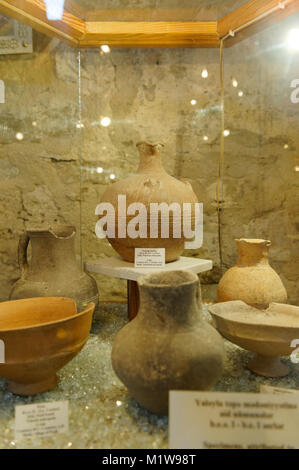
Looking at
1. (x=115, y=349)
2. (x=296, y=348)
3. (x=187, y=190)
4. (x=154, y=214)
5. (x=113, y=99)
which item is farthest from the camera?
(x=113, y=99)

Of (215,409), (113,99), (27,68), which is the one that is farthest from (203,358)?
(27,68)

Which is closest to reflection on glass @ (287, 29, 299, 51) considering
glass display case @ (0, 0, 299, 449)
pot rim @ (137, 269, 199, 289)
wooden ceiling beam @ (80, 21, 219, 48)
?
glass display case @ (0, 0, 299, 449)

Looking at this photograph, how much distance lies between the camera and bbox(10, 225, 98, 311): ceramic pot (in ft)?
5.27

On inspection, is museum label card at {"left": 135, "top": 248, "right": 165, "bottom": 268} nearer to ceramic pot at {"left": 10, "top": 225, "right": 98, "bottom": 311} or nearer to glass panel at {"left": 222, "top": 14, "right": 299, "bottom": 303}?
ceramic pot at {"left": 10, "top": 225, "right": 98, "bottom": 311}

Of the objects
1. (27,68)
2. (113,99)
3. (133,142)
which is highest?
(27,68)

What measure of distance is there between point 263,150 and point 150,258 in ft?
3.23

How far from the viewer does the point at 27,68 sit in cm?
207

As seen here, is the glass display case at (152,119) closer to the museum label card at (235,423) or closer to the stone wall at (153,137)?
the stone wall at (153,137)

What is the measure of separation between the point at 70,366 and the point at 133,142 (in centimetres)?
133

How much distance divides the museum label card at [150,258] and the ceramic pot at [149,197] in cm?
2

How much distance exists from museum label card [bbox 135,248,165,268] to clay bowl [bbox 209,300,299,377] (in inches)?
12.8

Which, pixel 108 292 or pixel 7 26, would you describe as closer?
pixel 7 26

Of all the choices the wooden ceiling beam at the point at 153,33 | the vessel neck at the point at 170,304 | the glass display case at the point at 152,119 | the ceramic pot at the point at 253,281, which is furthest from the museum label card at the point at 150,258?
the wooden ceiling beam at the point at 153,33
